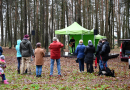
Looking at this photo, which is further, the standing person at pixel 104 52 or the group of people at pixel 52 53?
the standing person at pixel 104 52

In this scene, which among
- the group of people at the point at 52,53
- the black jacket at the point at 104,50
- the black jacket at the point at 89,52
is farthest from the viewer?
the black jacket at the point at 89,52

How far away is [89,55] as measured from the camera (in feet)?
31.1

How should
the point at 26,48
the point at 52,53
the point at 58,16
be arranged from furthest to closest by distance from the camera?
the point at 58,16, the point at 26,48, the point at 52,53

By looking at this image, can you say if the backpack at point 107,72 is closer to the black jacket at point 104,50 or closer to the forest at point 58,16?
the black jacket at point 104,50

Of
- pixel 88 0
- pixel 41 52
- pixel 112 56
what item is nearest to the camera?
pixel 41 52

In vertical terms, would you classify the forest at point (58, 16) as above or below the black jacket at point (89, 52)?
above

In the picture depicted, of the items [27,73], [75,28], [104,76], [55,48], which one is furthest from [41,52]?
[75,28]

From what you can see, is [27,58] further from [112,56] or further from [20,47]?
[112,56]

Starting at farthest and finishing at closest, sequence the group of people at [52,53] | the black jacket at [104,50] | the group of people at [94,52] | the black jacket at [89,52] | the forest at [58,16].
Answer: the forest at [58,16]
the black jacket at [89,52]
the group of people at [94,52]
the black jacket at [104,50]
the group of people at [52,53]

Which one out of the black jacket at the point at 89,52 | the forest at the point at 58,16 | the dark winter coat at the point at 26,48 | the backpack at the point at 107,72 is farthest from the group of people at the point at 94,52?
the forest at the point at 58,16

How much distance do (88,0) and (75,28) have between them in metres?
18.8

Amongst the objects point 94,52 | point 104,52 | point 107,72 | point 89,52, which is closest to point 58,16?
point 94,52

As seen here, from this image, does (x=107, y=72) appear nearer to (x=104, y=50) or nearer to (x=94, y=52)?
(x=104, y=50)

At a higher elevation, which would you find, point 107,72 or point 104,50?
point 104,50
